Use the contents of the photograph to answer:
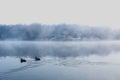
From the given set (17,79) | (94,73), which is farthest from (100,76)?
(17,79)

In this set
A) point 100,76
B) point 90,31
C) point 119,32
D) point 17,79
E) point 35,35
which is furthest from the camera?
point 35,35

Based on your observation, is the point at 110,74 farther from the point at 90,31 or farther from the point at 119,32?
the point at 90,31

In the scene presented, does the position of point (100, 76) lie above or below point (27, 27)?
below

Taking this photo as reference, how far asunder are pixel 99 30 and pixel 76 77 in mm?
91745

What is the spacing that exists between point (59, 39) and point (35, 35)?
1690 centimetres

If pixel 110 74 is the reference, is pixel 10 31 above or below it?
above

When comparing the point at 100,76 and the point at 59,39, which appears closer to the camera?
the point at 100,76

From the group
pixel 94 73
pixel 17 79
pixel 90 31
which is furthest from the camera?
pixel 90 31

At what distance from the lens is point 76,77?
53.0 ft

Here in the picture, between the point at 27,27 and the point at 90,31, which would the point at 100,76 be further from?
the point at 27,27

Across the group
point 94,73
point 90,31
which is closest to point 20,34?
point 90,31

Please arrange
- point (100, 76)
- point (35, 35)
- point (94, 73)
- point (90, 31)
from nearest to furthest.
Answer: point (100, 76)
point (94, 73)
point (90, 31)
point (35, 35)

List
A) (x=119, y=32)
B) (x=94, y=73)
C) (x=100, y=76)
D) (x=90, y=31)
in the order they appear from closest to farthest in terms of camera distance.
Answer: (x=100, y=76) → (x=94, y=73) → (x=119, y=32) → (x=90, y=31)

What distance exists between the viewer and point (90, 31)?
110m
